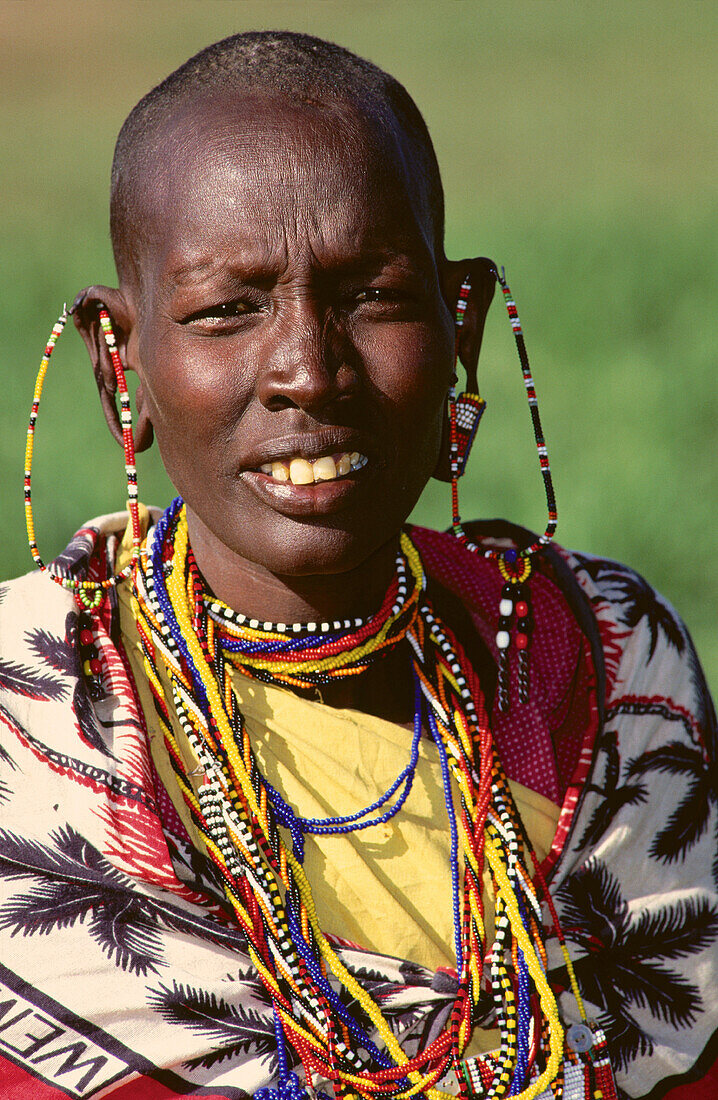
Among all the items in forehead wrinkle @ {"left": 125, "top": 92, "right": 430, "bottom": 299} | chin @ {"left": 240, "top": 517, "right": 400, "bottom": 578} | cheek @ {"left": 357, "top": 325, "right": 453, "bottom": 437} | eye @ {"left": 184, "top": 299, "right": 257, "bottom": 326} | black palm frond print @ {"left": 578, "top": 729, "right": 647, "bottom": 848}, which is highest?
forehead wrinkle @ {"left": 125, "top": 92, "right": 430, "bottom": 299}

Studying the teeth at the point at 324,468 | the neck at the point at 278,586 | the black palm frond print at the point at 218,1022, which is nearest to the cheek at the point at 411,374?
the teeth at the point at 324,468

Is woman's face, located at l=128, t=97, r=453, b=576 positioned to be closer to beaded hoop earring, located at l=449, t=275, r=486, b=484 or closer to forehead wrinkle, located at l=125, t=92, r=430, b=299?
forehead wrinkle, located at l=125, t=92, r=430, b=299

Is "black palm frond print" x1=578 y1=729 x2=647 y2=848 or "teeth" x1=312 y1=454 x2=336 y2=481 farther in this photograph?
"black palm frond print" x1=578 y1=729 x2=647 y2=848

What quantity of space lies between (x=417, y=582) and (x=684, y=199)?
8624 mm

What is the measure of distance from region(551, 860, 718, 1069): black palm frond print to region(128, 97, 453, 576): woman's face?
716mm

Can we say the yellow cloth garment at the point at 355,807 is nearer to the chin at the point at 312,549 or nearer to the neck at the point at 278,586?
the neck at the point at 278,586

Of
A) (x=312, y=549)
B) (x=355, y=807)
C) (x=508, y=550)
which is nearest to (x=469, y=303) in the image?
(x=508, y=550)

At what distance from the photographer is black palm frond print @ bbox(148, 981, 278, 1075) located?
199 centimetres

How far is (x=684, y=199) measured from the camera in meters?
10.3

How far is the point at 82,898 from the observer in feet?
6.52

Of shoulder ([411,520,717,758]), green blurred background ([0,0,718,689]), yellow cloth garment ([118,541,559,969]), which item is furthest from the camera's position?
green blurred background ([0,0,718,689])

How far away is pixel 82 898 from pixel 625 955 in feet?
3.00

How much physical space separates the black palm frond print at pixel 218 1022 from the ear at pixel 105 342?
853 millimetres

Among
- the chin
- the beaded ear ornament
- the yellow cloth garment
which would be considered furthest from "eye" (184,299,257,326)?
the yellow cloth garment
